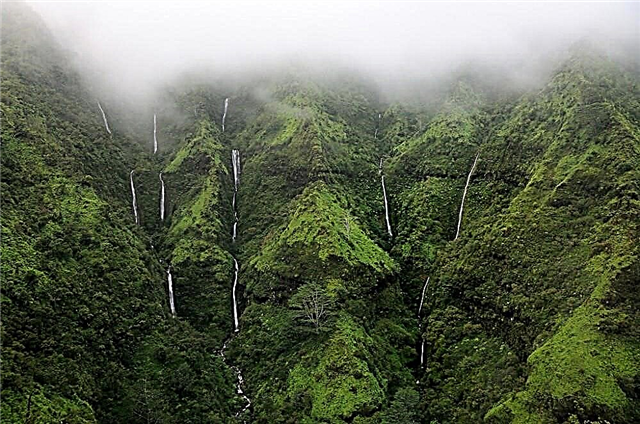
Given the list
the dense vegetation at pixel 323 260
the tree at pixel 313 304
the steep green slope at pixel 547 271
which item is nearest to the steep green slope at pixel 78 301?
the dense vegetation at pixel 323 260

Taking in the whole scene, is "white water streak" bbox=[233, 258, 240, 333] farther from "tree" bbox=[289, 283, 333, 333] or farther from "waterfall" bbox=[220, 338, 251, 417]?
"tree" bbox=[289, 283, 333, 333]

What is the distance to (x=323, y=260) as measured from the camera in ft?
282

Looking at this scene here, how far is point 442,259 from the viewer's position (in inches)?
3659

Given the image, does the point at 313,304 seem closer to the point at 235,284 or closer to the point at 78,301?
the point at 235,284

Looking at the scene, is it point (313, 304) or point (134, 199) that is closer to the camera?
point (313, 304)

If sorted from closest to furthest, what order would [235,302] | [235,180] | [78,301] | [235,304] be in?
[78,301]
[235,304]
[235,302]
[235,180]

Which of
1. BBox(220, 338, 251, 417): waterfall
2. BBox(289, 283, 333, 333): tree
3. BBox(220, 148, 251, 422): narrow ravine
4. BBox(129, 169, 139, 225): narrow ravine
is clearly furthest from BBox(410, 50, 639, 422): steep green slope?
BBox(129, 169, 139, 225): narrow ravine

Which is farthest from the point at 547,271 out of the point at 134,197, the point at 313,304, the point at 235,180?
the point at 134,197

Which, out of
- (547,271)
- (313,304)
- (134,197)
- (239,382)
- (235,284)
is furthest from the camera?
(134,197)

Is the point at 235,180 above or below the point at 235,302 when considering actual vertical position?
above

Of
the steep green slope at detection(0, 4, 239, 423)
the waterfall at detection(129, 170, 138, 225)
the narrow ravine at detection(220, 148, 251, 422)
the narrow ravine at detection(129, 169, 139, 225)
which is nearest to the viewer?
the steep green slope at detection(0, 4, 239, 423)

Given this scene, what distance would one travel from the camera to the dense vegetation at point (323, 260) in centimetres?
6469

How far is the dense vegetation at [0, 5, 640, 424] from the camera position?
6469 cm

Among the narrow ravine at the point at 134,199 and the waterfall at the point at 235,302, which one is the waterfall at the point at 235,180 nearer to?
the waterfall at the point at 235,302
